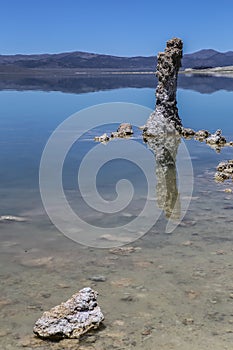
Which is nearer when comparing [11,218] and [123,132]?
[11,218]

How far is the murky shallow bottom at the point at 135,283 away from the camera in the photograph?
13.2 ft

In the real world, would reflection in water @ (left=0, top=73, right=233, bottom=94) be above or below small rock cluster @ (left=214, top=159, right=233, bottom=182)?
above

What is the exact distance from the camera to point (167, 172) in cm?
1002

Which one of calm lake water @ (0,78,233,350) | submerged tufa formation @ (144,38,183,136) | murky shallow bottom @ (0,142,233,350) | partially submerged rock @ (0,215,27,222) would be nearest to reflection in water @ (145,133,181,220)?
calm lake water @ (0,78,233,350)

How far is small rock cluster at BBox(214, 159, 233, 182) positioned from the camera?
31.2 feet

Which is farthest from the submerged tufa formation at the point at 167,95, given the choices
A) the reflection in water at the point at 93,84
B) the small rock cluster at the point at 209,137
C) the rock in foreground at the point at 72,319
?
the reflection in water at the point at 93,84

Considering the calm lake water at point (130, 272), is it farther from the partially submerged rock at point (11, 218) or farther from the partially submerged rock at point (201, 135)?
the partially submerged rock at point (201, 135)

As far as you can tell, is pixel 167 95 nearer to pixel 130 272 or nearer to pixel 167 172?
pixel 167 172

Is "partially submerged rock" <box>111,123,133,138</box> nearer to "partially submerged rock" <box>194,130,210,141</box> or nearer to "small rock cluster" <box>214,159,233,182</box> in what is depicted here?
"partially submerged rock" <box>194,130,210,141</box>

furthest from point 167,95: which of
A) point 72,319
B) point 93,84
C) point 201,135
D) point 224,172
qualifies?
point 93,84

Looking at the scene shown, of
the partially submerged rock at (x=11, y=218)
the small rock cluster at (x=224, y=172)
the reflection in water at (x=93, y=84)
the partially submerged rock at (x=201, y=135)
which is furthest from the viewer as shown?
the reflection in water at (x=93, y=84)

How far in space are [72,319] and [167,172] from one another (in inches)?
247

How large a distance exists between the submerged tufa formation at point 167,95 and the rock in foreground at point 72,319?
11.8 meters

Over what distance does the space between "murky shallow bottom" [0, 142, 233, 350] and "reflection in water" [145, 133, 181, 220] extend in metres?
0.53
